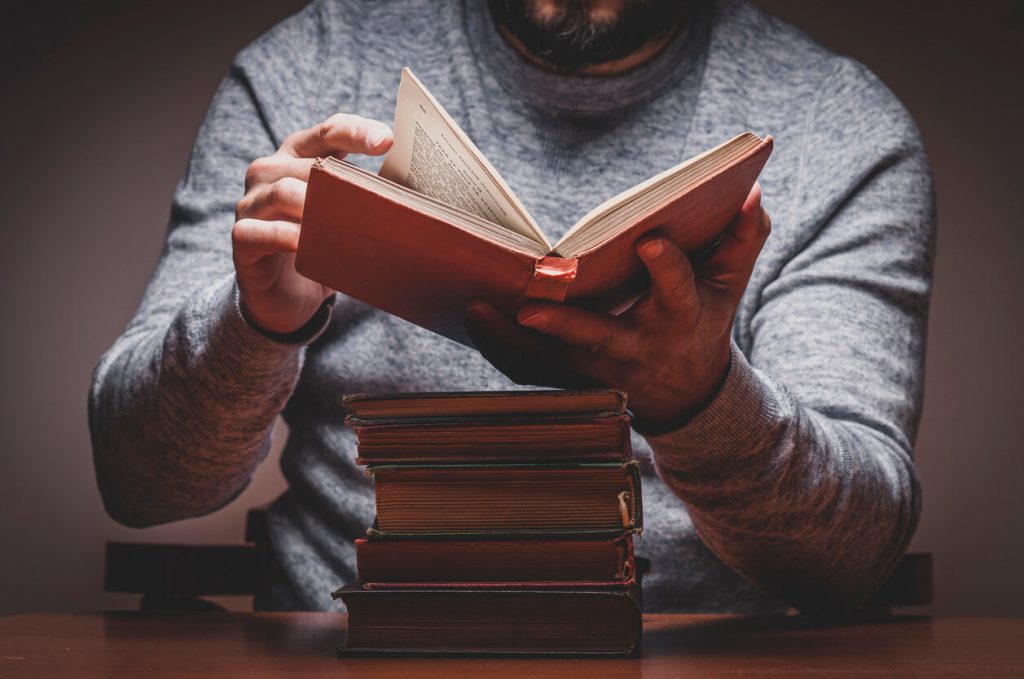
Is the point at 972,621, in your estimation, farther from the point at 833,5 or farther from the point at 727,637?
the point at 833,5

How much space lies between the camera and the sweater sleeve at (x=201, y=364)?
0.94 metres

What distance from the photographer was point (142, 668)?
0.68 m

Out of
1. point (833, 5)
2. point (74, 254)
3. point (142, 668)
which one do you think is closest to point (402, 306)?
point (142, 668)

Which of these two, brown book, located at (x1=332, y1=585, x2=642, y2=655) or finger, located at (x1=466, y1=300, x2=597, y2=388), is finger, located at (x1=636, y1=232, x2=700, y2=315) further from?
brown book, located at (x1=332, y1=585, x2=642, y2=655)

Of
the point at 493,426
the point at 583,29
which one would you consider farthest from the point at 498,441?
the point at 583,29

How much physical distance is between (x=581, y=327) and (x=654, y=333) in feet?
0.24

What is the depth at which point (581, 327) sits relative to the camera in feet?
2.34

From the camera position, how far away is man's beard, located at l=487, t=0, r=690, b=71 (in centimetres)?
133

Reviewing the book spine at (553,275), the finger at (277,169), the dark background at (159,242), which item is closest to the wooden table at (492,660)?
the book spine at (553,275)

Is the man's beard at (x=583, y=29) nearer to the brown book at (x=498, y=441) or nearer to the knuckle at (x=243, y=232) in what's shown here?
the knuckle at (x=243, y=232)

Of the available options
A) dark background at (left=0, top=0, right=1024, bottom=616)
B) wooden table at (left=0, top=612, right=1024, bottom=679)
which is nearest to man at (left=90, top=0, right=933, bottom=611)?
wooden table at (left=0, top=612, right=1024, bottom=679)

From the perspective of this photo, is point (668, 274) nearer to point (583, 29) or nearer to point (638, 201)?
point (638, 201)

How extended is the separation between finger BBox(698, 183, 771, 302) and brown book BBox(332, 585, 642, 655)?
231mm

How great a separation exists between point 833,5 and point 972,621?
4.58ft
